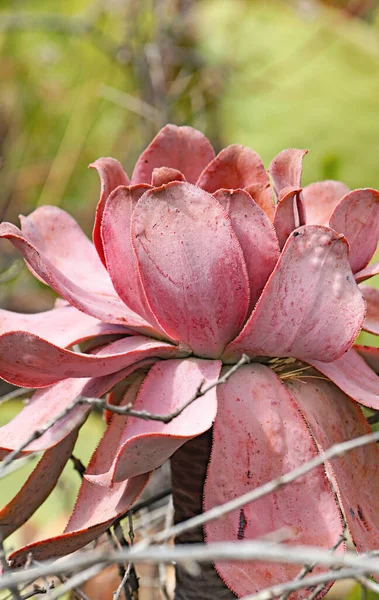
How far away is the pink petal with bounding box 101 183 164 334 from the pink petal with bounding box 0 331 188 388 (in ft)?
0.08

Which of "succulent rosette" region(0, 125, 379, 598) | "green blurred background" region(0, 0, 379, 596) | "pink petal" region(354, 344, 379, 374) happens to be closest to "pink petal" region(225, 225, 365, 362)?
"succulent rosette" region(0, 125, 379, 598)

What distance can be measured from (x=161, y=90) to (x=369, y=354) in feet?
2.90

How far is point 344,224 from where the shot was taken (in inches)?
22.5

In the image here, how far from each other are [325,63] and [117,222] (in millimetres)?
1274

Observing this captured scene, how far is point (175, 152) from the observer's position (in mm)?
652

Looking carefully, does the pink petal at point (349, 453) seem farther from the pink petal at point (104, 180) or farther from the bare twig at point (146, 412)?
the pink petal at point (104, 180)

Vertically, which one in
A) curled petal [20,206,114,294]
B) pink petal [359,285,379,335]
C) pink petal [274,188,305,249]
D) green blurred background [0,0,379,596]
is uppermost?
pink petal [274,188,305,249]

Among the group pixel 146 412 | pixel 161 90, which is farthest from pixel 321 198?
pixel 161 90

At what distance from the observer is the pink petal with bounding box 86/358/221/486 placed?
1.55 feet

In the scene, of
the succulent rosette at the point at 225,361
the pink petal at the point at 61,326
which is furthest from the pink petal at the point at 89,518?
the pink petal at the point at 61,326

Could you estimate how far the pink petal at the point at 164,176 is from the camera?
1.84ft

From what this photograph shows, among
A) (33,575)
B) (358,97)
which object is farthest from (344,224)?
(358,97)

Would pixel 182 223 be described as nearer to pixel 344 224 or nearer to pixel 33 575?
pixel 344 224

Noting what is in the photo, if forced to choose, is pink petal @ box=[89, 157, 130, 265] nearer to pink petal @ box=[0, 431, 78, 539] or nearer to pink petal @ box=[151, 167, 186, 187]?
pink petal @ box=[151, 167, 186, 187]
